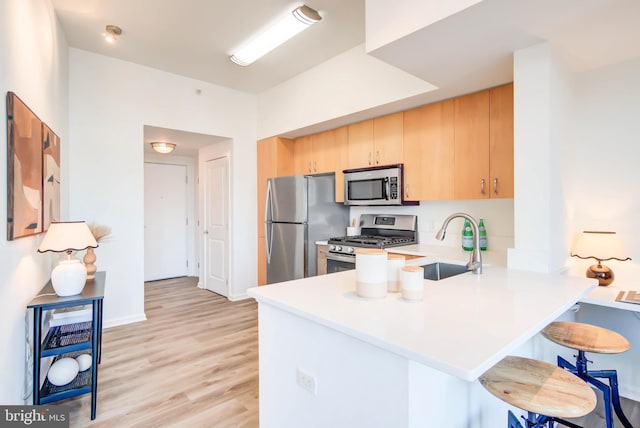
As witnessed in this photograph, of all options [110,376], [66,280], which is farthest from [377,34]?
[110,376]

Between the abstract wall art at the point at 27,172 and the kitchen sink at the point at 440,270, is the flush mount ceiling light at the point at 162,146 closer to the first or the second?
the abstract wall art at the point at 27,172

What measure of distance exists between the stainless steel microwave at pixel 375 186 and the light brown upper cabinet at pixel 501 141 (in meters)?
0.83

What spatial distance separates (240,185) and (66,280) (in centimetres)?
274

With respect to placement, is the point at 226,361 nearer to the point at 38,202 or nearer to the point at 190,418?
the point at 190,418

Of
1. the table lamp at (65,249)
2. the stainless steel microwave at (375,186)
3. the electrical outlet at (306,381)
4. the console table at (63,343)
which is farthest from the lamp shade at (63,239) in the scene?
the stainless steel microwave at (375,186)

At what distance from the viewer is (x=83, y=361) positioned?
2229 millimetres

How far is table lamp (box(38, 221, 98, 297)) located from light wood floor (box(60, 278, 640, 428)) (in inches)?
31.2

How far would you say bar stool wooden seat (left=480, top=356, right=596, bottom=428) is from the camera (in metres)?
1.09

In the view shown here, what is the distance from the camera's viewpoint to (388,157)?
3.31 m

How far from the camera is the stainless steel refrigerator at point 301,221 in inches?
150

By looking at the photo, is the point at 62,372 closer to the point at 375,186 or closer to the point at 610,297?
the point at 375,186

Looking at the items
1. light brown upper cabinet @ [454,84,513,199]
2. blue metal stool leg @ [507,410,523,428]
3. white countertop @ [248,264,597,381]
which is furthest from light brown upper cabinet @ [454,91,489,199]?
blue metal stool leg @ [507,410,523,428]

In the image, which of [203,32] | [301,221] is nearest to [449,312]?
[301,221]

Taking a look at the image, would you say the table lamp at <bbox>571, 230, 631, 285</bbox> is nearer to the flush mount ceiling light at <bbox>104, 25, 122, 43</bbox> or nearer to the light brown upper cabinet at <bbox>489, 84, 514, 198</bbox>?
the light brown upper cabinet at <bbox>489, 84, 514, 198</bbox>
